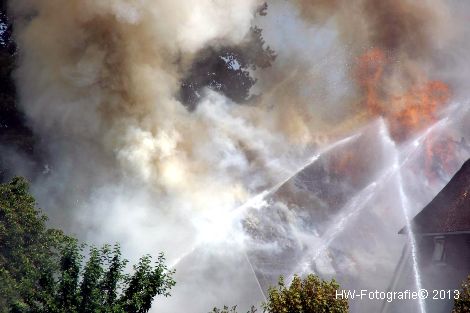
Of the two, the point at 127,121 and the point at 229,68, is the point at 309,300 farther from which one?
the point at 229,68

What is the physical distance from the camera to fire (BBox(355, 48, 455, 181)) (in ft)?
155

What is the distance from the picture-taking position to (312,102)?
45781 millimetres

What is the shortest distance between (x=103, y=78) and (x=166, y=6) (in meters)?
5.33

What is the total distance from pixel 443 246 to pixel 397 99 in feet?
78.7

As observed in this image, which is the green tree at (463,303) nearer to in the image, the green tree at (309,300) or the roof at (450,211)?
the green tree at (309,300)

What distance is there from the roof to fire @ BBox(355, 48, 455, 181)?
747 inches

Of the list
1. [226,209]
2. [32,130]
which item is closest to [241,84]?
[226,209]

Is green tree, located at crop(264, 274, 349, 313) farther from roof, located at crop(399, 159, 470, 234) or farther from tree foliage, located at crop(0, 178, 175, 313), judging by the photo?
roof, located at crop(399, 159, 470, 234)

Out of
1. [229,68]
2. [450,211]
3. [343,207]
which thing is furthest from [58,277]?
[343,207]

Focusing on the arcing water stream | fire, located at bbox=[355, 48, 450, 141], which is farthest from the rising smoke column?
fire, located at bbox=[355, 48, 450, 141]

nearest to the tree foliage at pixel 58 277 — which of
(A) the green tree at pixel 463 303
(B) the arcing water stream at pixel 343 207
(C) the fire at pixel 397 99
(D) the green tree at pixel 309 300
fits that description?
(D) the green tree at pixel 309 300

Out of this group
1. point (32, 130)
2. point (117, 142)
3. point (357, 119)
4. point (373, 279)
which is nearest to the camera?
point (117, 142)

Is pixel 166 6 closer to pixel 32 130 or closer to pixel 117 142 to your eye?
pixel 117 142

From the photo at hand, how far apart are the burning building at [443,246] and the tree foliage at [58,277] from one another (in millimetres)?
16429
